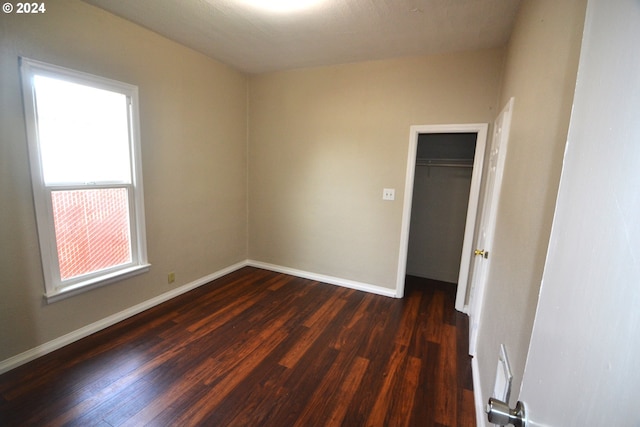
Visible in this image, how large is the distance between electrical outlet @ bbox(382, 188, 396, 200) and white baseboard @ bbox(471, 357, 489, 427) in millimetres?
1736

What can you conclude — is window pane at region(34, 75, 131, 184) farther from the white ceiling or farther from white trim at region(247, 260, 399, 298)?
white trim at region(247, 260, 399, 298)

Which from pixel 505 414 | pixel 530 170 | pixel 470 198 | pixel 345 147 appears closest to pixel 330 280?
pixel 345 147

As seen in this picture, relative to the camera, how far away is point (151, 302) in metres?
2.78

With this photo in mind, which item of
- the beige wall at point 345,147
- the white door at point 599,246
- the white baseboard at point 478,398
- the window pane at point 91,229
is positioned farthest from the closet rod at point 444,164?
the window pane at point 91,229

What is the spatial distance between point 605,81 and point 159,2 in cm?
271

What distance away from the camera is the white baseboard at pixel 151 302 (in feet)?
6.36

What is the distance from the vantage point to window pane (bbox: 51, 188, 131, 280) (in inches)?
82.0

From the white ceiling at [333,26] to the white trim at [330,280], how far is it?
2690 mm

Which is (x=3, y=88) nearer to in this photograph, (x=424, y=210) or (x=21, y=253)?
(x=21, y=253)

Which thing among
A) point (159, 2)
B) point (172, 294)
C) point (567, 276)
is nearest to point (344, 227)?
point (172, 294)

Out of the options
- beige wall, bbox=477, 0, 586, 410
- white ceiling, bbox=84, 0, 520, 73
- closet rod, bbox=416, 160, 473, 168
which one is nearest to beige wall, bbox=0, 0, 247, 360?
white ceiling, bbox=84, 0, 520, 73

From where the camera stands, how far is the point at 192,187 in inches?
122

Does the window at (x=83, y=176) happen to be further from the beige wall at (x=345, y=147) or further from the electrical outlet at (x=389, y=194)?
the electrical outlet at (x=389, y=194)

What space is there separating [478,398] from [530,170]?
4.96ft
